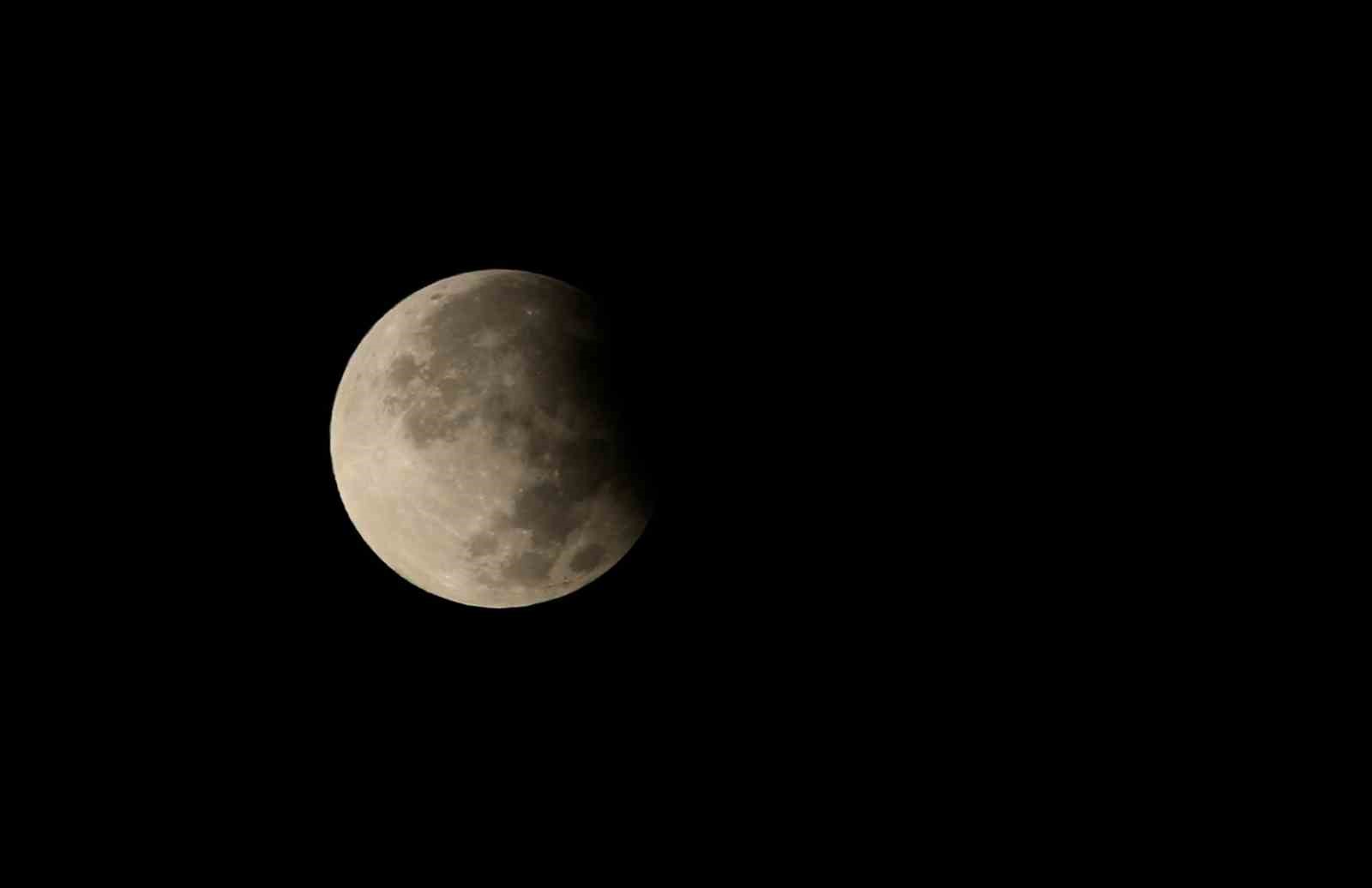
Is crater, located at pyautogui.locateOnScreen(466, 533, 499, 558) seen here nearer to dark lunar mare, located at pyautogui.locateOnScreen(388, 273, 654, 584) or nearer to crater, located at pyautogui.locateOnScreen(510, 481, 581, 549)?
dark lunar mare, located at pyautogui.locateOnScreen(388, 273, 654, 584)

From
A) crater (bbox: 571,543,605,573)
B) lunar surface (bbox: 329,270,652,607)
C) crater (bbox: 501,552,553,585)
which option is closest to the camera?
Result: lunar surface (bbox: 329,270,652,607)

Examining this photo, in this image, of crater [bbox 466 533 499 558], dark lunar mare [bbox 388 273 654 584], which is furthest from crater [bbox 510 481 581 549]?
crater [bbox 466 533 499 558]

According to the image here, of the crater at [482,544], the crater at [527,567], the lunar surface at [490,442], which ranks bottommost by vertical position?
the crater at [527,567]

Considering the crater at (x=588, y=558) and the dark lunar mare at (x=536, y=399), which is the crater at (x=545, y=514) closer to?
the dark lunar mare at (x=536, y=399)

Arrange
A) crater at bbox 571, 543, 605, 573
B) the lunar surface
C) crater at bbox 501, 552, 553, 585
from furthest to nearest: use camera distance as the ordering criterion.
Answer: crater at bbox 571, 543, 605, 573
crater at bbox 501, 552, 553, 585
the lunar surface

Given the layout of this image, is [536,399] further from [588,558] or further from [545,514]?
[588,558]

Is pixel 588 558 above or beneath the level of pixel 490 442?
beneath

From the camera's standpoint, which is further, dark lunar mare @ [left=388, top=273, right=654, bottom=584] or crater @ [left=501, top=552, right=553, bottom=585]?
crater @ [left=501, top=552, right=553, bottom=585]

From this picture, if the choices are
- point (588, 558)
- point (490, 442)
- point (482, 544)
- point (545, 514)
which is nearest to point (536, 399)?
point (490, 442)

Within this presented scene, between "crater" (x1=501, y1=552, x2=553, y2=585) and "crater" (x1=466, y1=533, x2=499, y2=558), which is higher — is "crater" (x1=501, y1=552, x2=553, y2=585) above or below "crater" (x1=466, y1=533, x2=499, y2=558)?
below

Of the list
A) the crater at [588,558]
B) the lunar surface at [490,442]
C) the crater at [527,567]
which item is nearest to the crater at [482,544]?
the lunar surface at [490,442]
